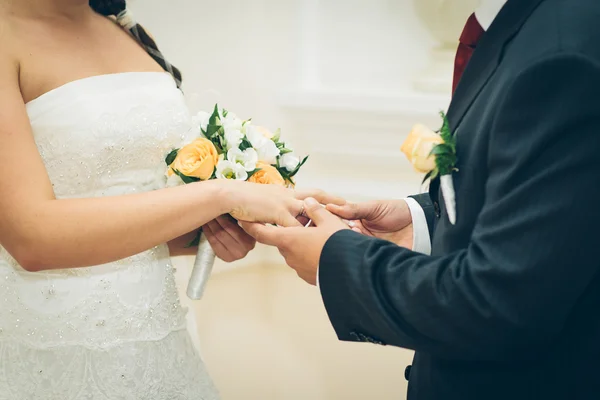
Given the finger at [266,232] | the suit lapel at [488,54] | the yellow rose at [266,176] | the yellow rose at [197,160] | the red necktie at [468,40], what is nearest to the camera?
the suit lapel at [488,54]

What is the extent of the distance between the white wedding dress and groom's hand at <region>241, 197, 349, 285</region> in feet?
1.10

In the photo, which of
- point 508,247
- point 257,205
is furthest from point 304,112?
point 508,247

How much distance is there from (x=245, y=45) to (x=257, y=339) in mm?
1261

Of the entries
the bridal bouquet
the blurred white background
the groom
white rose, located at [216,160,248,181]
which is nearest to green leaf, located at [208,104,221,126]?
the bridal bouquet

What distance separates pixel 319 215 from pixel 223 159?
32cm

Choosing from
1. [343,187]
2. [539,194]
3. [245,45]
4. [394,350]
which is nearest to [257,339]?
[394,350]

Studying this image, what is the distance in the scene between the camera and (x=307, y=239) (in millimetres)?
1110

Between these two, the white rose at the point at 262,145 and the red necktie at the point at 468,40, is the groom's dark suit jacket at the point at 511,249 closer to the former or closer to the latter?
the red necktie at the point at 468,40

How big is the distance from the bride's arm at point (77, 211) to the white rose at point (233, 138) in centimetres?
12

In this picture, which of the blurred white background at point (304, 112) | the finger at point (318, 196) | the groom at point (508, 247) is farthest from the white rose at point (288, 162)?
the blurred white background at point (304, 112)

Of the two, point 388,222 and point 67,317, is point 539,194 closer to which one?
point 388,222

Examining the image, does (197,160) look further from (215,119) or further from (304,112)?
(304,112)

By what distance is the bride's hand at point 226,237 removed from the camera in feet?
4.78

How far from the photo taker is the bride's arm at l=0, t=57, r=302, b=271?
1.09 m
